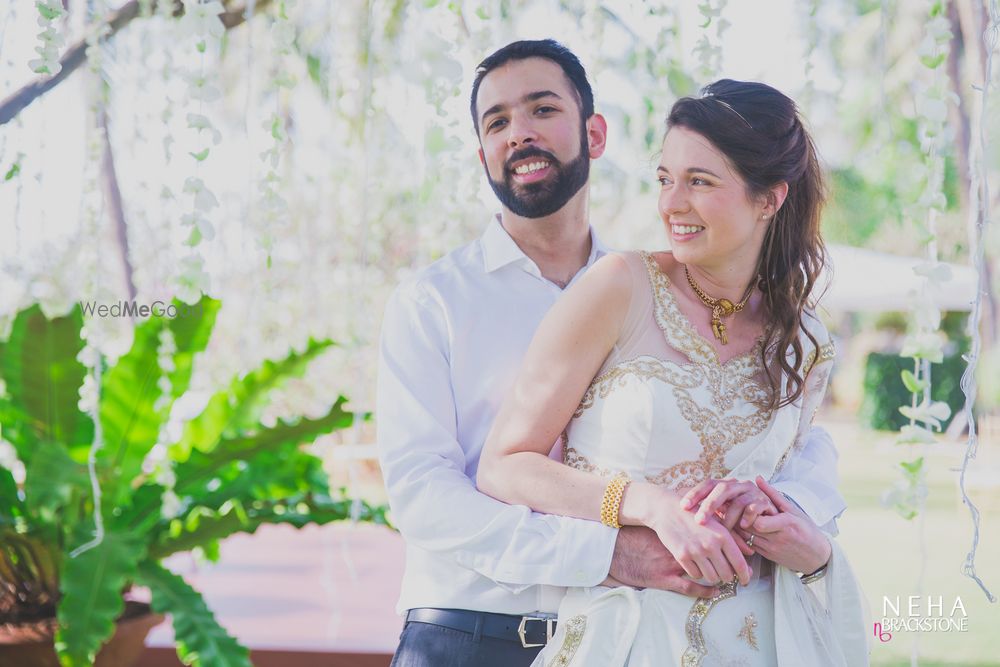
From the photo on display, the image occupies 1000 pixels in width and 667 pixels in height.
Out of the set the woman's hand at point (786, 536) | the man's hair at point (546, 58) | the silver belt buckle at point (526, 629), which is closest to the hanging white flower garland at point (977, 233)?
the woman's hand at point (786, 536)

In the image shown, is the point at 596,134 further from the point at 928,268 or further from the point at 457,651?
the point at 457,651

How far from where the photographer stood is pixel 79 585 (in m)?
2.29

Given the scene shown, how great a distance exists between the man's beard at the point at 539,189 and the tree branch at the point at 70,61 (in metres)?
0.93

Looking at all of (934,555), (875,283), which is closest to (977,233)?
(934,555)

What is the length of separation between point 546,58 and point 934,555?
5.37 metres

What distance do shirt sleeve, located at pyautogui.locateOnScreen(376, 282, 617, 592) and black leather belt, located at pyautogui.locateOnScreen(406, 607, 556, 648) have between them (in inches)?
3.2

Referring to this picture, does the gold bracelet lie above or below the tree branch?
below

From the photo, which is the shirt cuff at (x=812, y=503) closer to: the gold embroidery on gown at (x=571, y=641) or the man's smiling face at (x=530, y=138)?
the gold embroidery on gown at (x=571, y=641)

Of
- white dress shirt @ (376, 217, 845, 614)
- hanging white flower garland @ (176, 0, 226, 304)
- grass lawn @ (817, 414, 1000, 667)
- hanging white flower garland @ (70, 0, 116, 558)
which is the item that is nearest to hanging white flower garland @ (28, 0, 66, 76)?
hanging white flower garland @ (70, 0, 116, 558)

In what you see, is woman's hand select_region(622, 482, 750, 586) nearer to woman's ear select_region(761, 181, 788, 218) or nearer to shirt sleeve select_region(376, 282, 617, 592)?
shirt sleeve select_region(376, 282, 617, 592)

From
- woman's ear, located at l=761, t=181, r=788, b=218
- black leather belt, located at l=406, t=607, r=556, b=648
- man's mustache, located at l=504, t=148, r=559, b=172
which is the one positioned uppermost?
man's mustache, located at l=504, t=148, r=559, b=172

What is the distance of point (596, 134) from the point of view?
1951 mm

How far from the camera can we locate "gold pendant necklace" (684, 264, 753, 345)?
5.23ft

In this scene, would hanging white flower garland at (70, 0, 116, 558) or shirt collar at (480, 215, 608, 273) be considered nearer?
hanging white flower garland at (70, 0, 116, 558)
